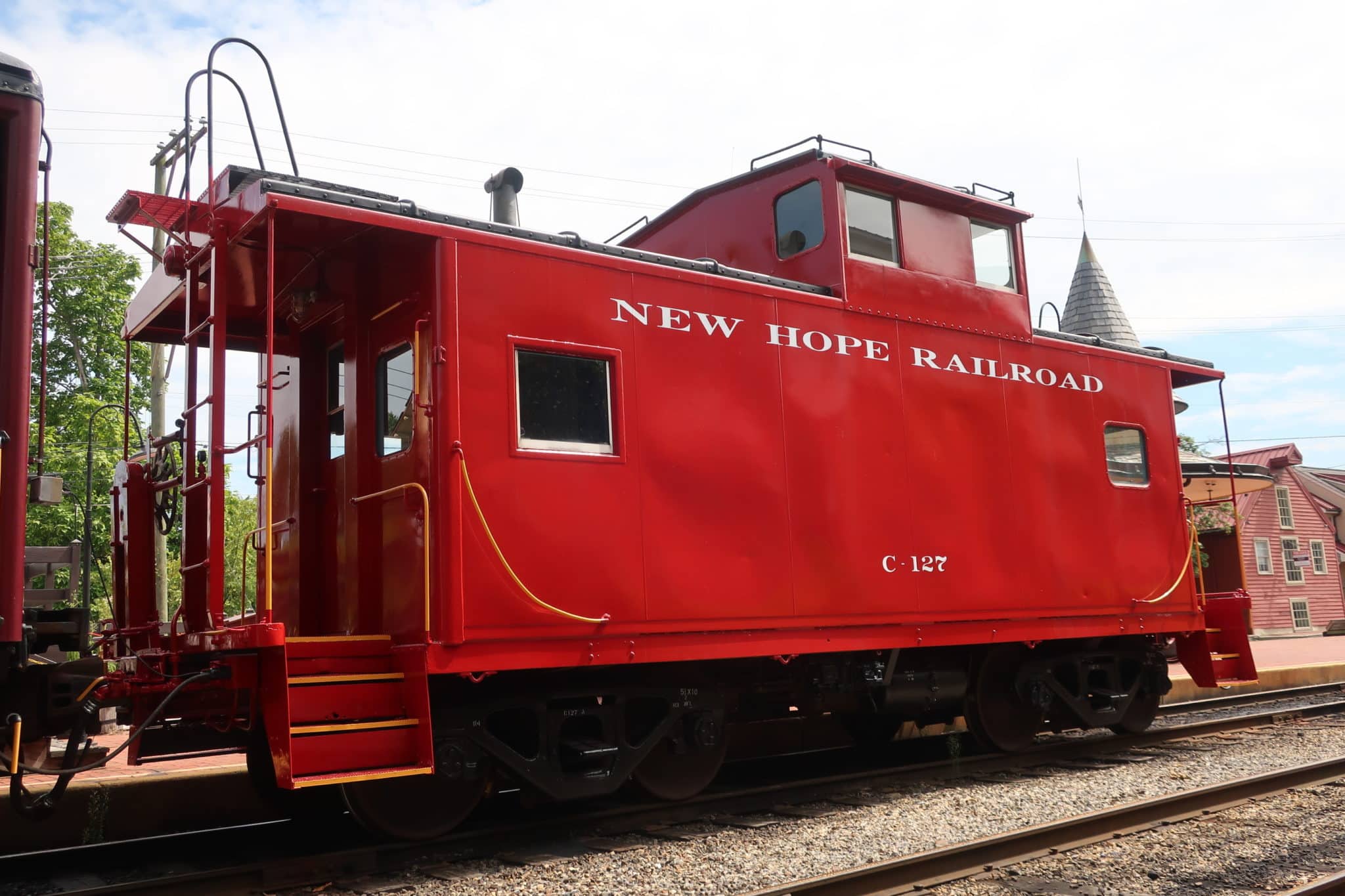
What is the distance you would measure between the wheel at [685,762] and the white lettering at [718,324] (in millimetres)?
2564

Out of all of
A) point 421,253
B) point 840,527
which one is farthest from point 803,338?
point 421,253

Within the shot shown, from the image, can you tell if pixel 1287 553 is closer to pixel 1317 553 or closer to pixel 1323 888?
pixel 1317 553

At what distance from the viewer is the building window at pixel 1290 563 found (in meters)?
38.7

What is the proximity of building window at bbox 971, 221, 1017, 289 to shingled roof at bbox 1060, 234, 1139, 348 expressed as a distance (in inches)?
695

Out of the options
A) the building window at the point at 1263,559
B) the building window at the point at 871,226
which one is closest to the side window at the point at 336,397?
the building window at the point at 871,226

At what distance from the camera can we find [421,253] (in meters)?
6.50

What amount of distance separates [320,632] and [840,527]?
366cm

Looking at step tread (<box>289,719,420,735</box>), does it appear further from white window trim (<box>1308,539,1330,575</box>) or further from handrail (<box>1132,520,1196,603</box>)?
white window trim (<box>1308,539,1330,575</box>)

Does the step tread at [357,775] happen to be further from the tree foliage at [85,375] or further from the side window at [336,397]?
the tree foliage at [85,375]

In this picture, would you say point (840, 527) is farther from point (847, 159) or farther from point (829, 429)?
point (847, 159)

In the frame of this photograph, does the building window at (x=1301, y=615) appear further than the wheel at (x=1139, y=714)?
Yes

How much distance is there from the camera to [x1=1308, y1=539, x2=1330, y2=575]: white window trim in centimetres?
3988

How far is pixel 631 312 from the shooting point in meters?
7.02

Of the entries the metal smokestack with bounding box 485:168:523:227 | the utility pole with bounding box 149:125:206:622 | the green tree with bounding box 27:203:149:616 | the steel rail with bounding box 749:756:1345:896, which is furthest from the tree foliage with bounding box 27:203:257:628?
the steel rail with bounding box 749:756:1345:896
